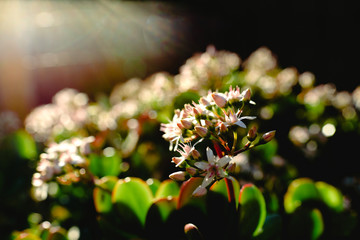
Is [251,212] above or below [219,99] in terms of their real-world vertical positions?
below

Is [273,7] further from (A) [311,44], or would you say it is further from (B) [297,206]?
(B) [297,206]

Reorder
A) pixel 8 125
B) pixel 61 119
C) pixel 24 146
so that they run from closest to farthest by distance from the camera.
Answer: pixel 24 146, pixel 61 119, pixel 8 125

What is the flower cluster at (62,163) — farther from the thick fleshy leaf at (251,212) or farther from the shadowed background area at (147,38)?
the shadowed background area at (147,38)

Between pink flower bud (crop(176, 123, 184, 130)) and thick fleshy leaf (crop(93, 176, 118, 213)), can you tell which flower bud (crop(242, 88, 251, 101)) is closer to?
pink flower bud (crop(176, 123, 184, 130))

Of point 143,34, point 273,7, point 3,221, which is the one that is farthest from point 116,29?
point 3,221

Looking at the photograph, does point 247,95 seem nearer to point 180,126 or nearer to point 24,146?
point 180,126

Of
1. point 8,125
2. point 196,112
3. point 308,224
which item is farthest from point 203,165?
point 8,125

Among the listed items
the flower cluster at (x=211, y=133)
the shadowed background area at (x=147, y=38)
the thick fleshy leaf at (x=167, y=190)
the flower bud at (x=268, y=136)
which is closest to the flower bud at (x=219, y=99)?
the flower cluster at (x=211, y=133)
